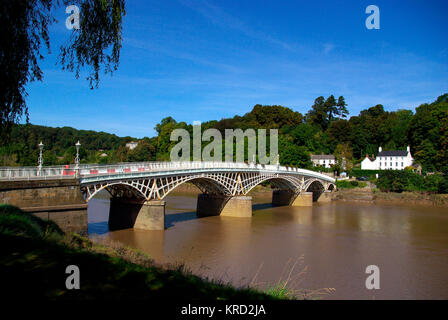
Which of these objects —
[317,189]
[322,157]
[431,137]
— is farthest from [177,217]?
[322,157]

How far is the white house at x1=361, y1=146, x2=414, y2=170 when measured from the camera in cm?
8075

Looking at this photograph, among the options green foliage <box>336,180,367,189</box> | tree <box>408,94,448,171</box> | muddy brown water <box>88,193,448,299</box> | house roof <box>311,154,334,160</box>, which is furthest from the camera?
house roof <box>311,154,334,160</box>

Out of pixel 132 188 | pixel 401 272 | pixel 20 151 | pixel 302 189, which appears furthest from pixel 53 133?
pixel 401 272

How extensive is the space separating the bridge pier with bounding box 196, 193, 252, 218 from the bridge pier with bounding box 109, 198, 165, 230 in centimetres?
1233

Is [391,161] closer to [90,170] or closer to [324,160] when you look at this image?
[324,160]

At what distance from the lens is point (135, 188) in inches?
1174

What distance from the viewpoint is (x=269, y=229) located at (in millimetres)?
36156

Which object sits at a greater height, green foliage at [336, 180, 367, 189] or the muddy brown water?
green foliage at [336, 180, 367, 189]

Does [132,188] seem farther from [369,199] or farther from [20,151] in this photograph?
[369,199]

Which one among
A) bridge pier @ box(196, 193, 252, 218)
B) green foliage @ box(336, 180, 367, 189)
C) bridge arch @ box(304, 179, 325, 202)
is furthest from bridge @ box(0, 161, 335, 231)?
green foliage @ box(336, 180, 367, 189)

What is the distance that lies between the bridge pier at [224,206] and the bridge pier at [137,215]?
1233 cm

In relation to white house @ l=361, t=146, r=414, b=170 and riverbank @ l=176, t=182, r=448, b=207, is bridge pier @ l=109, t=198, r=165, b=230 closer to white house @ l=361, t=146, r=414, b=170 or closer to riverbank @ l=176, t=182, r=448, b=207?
riverbank @ l=176, t=182, r=448, b=207

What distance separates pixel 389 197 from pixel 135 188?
4934 cm
